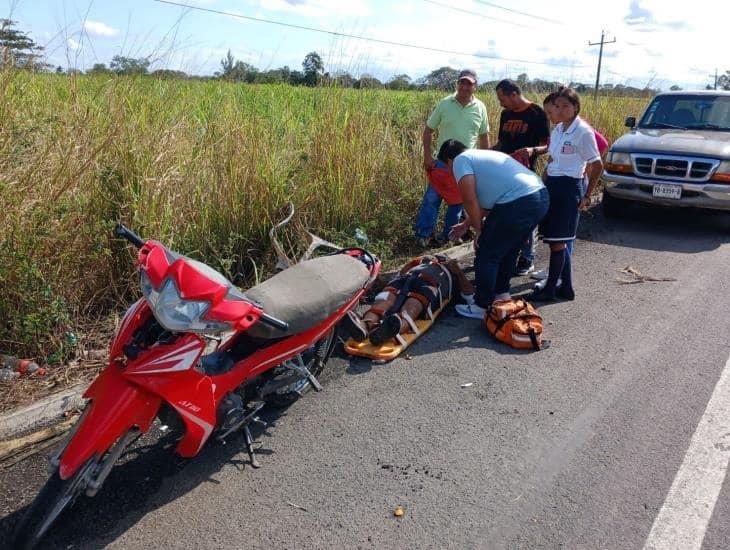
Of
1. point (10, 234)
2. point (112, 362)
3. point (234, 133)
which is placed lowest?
point (112, 362)

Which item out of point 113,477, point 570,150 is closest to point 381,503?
point 113,477

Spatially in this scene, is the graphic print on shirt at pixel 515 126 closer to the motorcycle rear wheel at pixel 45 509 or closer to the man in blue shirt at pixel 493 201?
the man in blue shirt at pixel 493 201

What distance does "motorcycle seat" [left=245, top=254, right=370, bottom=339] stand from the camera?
316 cm

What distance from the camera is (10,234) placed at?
3934 millimetres

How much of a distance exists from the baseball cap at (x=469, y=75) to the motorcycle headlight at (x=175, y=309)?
483 cm

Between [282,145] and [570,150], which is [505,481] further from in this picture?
[282,145]

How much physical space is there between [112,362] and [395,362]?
6.73ft

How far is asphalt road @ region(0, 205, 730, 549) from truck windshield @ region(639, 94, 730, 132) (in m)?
5.41

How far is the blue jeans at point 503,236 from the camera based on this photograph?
462 cm

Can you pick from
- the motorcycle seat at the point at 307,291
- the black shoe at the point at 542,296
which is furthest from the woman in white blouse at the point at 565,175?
the motorcycle seat at the point at 307,291

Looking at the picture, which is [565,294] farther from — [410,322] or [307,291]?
[307,291]

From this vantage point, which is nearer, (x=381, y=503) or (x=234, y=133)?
(x=381, y=503)

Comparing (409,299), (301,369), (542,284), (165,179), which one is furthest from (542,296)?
(165,179)

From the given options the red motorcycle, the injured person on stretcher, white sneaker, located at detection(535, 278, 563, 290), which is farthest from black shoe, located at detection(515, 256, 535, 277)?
the red motorcycle
